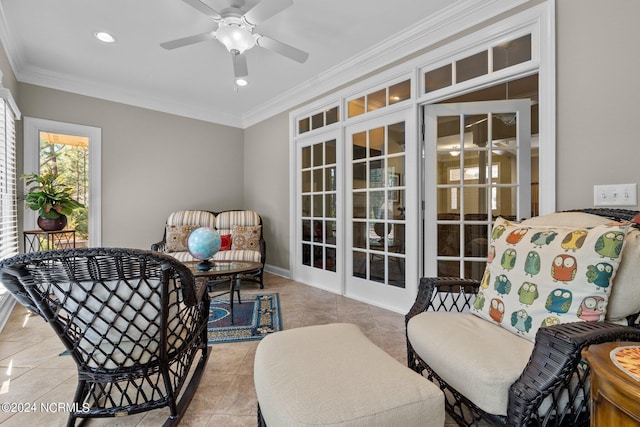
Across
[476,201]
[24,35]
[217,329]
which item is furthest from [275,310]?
[24,35]

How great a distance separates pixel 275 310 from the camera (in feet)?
10.1

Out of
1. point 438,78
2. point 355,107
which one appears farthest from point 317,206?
point 438,78

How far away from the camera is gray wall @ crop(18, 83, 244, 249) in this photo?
3.88 metres

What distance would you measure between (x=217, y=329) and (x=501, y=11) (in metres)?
3.43

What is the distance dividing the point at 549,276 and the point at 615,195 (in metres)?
1.06

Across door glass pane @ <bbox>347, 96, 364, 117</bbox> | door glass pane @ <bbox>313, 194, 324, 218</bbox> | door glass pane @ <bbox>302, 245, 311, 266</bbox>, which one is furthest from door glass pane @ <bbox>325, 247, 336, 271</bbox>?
door glass pane @ <bbox>347, 96, 364, 117</bbox>

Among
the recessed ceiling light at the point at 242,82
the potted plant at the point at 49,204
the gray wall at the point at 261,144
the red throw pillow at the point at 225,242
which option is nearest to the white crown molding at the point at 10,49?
the gray wall at the point at 261,144

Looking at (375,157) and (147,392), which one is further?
(375,157)

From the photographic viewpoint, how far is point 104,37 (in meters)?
2.91

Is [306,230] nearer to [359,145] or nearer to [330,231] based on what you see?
[330,231]

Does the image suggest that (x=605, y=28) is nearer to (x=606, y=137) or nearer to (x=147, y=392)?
(x=606, y=137)

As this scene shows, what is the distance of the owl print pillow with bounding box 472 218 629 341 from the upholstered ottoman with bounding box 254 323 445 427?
0.62 m

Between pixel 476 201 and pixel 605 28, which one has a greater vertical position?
pixel 605 28

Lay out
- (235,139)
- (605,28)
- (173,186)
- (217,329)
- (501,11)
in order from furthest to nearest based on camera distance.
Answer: (235,139), (173,186), (217,329), (501,11), (605,28)
